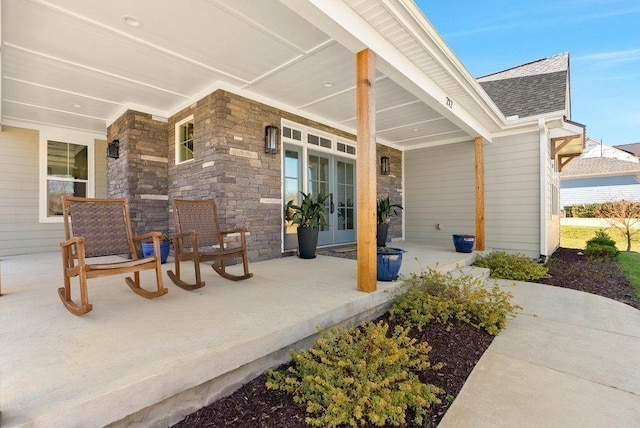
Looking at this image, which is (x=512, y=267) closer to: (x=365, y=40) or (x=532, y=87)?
(x=365, y=40)

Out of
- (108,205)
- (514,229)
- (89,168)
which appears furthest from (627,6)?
(89,168)

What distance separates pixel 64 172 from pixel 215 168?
13.5ft

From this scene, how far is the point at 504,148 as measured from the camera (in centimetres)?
651

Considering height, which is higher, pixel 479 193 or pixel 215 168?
pixel 215 168

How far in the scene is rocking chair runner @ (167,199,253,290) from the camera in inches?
→ 120

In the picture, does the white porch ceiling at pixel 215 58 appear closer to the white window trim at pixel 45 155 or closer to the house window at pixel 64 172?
the white window trim at pixel 45 155

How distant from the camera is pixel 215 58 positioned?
12.0ft

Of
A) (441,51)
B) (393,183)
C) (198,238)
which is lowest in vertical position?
(198,238)

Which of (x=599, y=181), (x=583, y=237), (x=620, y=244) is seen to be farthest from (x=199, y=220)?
(x=599, y=181)

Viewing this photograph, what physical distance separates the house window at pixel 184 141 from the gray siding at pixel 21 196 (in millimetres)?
3085

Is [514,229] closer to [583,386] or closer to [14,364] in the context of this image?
[583,386]

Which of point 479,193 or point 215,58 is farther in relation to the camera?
point 479,193

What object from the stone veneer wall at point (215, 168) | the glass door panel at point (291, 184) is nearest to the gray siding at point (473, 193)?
the stone veneer wall at point (215, 168)

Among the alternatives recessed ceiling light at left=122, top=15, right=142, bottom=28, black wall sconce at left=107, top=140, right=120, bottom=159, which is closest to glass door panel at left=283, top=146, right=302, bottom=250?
recessed ceiling light at left=122, top=15, right=142, bottom=28
